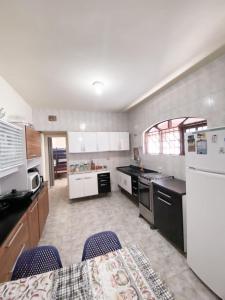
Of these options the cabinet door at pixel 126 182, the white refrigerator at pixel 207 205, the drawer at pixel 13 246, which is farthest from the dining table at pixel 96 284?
the cabinet door at pixel 126 182

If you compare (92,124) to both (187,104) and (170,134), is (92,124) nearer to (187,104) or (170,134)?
(170,134)

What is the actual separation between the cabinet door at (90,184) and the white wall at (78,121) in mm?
1492

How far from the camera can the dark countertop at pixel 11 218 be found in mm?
1398

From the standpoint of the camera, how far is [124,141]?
4.89 m

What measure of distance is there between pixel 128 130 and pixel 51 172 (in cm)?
348

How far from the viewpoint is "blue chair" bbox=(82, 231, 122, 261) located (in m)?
1.26

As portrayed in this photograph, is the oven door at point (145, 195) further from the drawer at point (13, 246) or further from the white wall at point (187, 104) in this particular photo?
the drawer at point (13, 246)

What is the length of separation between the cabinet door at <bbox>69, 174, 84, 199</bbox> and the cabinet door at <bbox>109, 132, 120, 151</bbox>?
131cm

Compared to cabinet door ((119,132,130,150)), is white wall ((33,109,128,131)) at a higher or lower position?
higher

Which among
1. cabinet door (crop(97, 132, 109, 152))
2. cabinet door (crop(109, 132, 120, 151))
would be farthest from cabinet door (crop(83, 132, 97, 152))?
cabinet door (crop(109, 132, 120, 151))

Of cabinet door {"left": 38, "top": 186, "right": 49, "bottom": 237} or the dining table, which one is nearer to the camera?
the dining table

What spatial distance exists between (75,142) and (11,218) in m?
2.82

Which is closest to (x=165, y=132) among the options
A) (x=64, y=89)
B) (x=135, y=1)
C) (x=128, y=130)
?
(x=128, y=130)

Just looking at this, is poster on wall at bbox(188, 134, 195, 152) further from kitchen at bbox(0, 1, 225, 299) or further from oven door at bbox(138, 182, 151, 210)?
oven door at bbox(138, 182, 151, 210)
